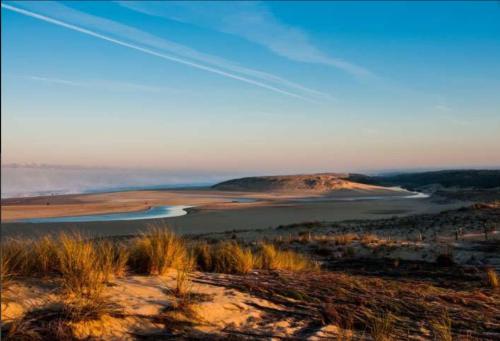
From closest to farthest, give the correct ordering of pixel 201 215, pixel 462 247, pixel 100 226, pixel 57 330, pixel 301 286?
pixel 57 330 < pixel 301 286 < pixel 462 247 < pixel 100 226 < pixel 201 215

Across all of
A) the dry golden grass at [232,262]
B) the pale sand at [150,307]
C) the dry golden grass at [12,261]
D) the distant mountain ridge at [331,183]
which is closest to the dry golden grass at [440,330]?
the pale sand at [150,307]

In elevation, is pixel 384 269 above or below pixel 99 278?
below

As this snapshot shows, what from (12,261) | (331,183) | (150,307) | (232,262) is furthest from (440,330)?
(331,183)

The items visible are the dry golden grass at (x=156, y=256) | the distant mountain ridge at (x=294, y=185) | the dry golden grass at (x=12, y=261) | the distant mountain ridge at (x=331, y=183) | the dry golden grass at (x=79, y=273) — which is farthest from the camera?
the distant mountain ridge at (x=294, y=185)

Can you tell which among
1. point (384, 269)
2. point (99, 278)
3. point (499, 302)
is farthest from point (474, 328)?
point (384, 269)

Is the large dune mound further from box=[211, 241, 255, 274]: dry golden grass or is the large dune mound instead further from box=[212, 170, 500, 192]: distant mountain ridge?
box=[211, 241, 255, 274]: dry golden grass

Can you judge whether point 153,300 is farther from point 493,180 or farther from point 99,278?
point 493,180

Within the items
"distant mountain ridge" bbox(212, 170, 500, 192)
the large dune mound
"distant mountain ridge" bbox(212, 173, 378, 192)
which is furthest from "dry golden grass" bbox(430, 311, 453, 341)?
"distant mountain ridge" bbox(212, 173, 378, 192)

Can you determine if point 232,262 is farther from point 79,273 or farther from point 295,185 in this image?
point 295,185

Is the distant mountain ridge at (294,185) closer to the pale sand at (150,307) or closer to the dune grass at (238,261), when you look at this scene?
the dune grass at (238,261)

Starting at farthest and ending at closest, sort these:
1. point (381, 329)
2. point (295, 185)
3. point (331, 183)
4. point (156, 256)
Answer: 1. point (295, 185)
2. point (331, 183)
3. point (156, 256)
4. point (381, 329)

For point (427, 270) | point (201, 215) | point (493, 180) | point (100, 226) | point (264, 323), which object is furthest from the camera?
point (493, 180)
